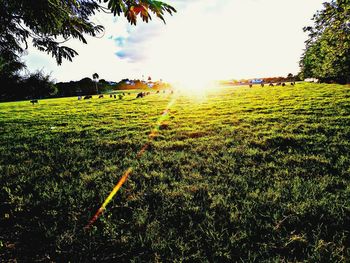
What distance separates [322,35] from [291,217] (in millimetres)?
10371

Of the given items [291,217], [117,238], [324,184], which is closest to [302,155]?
[324,184]

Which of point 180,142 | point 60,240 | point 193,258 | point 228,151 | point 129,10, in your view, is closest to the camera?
point 129,10

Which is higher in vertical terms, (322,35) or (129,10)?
(322,35)

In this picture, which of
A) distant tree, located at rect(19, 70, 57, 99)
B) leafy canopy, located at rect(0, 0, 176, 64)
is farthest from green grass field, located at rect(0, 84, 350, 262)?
distant tree, located at rect(19, 70, 57, 99)

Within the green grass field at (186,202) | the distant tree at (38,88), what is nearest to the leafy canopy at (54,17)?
the green grass field at (186,202)

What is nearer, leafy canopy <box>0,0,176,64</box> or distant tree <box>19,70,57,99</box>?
leafy canopy <box>0,0,176,64</box>

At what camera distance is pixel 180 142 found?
6.45 metres

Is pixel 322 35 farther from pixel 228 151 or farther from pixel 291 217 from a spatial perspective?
pixel 291 217

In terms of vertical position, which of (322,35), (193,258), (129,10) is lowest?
(193,258)

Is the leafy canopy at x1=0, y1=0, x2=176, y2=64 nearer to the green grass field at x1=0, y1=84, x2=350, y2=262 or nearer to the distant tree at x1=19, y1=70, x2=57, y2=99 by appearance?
the green grass field at x1=0, y1=84, x2=350, y2=262

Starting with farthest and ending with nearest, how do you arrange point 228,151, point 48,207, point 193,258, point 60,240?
point 228,151
point 48,207
point 60,240
point 193,258

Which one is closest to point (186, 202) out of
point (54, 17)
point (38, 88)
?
point (54, 17)

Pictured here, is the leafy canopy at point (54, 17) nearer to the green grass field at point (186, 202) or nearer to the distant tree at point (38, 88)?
Result: the green grass field at point (186, 202)

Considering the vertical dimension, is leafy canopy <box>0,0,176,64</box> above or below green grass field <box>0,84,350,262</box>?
above
